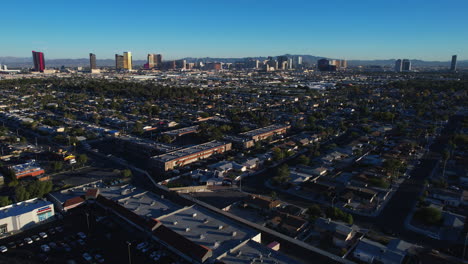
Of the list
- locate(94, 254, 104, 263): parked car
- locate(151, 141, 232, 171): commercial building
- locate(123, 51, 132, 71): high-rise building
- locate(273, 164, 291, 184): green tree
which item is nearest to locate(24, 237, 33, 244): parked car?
locate(94, 254, 104, 263): parked car

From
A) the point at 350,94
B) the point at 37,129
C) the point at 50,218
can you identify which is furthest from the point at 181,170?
the point at 350,94

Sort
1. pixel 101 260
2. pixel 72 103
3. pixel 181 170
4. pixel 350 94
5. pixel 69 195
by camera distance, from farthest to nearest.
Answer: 1. pixel 350 94
2. pixel 72 103
3. pixel 181 170
4. pixel 69 195
5. pixel 101 260

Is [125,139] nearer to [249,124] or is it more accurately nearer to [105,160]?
[105,160]

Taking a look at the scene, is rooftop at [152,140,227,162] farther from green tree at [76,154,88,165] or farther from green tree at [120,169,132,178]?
green tree at [76,154,88,165]

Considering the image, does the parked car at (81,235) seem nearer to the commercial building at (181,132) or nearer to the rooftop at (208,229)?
the rooftop at (208,229)

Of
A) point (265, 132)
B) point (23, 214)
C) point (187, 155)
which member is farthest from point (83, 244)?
point (265, 132)
